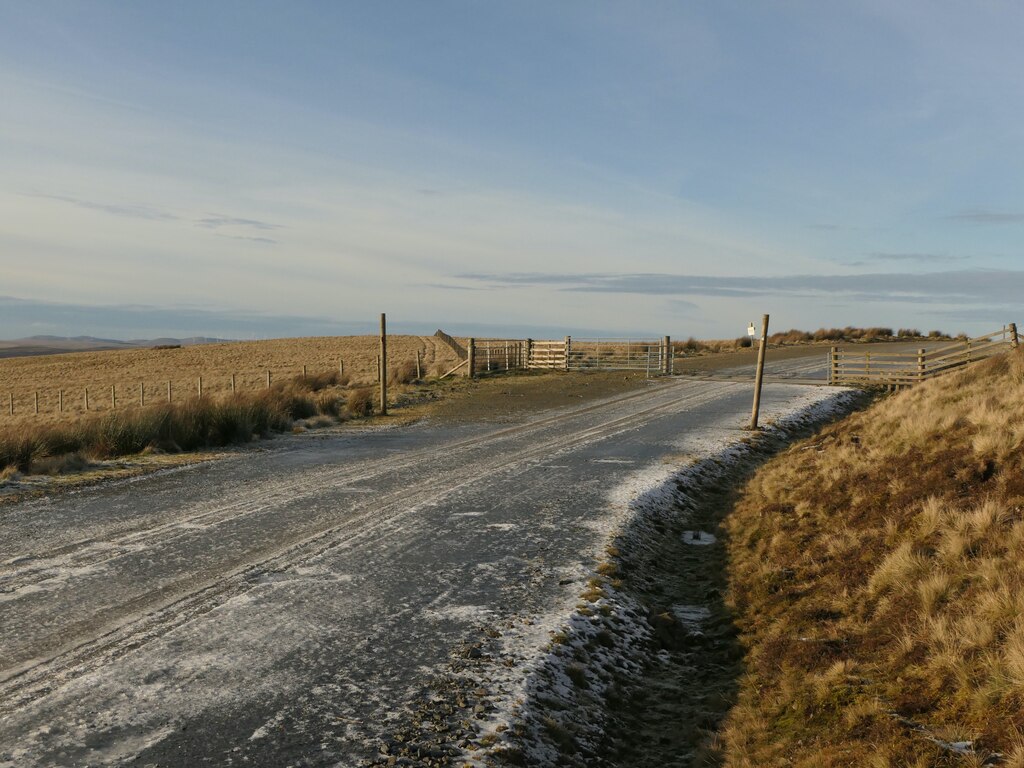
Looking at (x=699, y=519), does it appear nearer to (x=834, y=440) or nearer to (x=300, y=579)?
(x=834, y=440)

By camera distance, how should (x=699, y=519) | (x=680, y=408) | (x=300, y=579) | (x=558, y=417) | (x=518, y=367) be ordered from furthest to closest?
(x=518, y=367) < (x=680, y=408) < (x=558, y=417) < (x=699, y=519) < (x=300, y=579)

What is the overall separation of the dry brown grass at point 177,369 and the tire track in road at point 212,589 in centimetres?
2335

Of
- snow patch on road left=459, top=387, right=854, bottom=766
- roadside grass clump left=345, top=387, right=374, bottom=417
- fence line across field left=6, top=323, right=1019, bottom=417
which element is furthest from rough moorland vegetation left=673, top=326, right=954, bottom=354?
snow patch on road left=459, top=387, right=854, bottom=766

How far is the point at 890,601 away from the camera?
7930 mm

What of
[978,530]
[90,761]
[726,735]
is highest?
[978,530]

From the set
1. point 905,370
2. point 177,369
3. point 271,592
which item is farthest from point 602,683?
point 177,369

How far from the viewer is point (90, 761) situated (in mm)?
4902

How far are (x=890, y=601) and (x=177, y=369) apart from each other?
215ft

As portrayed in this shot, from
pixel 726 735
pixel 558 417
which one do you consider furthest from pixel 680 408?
pixel 726 735

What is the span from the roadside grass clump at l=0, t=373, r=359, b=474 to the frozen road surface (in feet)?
8.11

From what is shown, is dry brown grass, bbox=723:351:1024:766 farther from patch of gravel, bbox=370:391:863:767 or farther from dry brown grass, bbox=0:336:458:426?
dry brown grass, bbox=0:336:458:426

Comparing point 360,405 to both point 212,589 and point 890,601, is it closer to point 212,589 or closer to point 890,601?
point 212,589

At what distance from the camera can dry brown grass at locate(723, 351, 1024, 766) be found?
5.74 meters

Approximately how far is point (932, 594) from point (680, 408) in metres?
18.9
